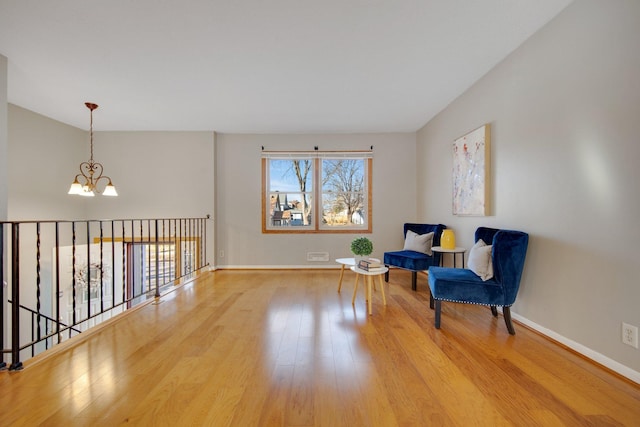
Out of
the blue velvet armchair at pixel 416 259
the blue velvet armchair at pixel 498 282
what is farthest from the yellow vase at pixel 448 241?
the blue velvet armchair at pixel 498 282

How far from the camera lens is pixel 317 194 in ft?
17.0

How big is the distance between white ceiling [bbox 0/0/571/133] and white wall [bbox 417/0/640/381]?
0.33m

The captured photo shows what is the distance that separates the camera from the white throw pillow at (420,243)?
412 cm

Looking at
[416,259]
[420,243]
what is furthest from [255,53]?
[420,243]

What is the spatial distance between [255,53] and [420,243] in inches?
126

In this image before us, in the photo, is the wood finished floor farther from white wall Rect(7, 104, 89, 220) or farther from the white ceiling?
white wall Rect(7, 104, 89, 220)

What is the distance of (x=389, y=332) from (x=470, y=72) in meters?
2.73

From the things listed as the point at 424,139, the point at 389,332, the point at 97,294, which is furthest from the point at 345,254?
the point at 97,294

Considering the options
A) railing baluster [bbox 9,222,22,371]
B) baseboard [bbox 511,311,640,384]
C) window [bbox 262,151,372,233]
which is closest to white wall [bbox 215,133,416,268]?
window [bbox 262,151,372,233]

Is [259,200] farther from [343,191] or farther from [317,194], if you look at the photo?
[343,191]

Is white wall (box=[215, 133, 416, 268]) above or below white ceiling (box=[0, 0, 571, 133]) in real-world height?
below

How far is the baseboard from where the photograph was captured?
172 cm

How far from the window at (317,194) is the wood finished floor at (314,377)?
8.13ft

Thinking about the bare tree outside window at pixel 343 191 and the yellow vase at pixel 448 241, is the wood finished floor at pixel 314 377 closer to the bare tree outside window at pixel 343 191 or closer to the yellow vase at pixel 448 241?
the yellow vase at pixel 448 241
